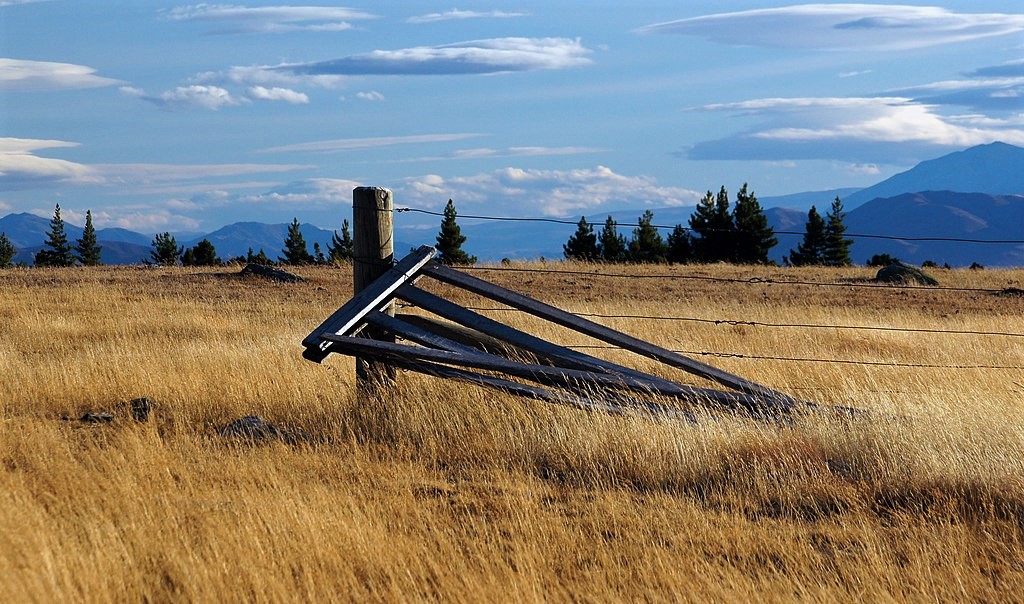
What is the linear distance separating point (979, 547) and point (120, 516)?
170 inches

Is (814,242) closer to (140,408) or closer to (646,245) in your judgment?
(646,245)

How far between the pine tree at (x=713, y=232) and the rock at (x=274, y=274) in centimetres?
3359

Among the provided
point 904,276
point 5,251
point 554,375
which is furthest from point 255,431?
point 5,251

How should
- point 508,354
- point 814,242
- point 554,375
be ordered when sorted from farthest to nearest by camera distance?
point 814,242, point 508,354, point 554,375

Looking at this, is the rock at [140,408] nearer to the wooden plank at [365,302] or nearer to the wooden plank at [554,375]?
the wooden plank at [365,302]

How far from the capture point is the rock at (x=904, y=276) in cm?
2478

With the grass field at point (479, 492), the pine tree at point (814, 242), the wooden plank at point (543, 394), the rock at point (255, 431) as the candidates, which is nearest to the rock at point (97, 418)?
the grass field at point (479, 492)

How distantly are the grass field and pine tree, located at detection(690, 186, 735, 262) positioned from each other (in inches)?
1788

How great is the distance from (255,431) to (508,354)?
197cm

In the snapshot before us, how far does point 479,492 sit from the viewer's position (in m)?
5.46

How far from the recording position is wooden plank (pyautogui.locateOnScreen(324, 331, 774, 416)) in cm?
670

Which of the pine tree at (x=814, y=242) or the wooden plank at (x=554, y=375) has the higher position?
the pine tree at (x=814, y=242)

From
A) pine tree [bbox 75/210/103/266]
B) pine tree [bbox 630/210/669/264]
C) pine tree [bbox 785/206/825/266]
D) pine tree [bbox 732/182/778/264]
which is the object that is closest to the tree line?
pine tree [bbox 75/210/103/266]

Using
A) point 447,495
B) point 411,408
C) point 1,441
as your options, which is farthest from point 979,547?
point 1,441
